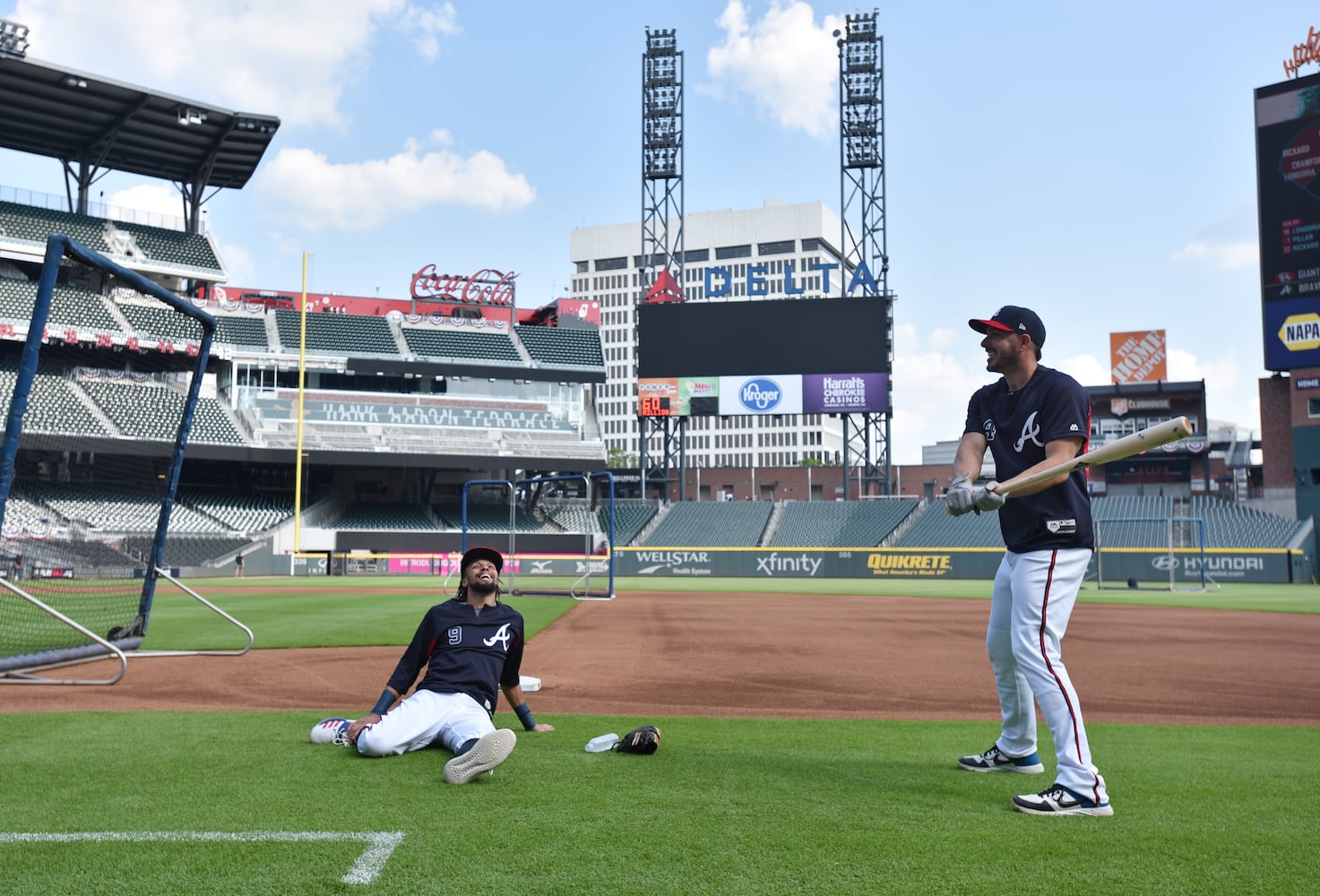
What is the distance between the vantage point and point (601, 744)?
5707 mm

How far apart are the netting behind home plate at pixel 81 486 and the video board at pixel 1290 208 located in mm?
44830

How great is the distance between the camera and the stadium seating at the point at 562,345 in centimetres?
5847

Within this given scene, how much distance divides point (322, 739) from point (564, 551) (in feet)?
143

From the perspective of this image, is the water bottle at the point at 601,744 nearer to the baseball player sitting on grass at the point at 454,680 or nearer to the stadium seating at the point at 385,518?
the baseball player sitting on grass at the point at 454,680

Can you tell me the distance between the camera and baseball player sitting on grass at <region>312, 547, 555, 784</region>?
18.3 feet

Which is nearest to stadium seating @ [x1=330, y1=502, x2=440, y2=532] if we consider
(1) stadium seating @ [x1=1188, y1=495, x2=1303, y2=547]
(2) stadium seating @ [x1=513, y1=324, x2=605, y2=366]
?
(2) stadium seating @ [x1=513, y1=324, x2=605, y2=366]

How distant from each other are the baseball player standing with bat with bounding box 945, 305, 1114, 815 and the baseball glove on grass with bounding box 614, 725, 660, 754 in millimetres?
1934

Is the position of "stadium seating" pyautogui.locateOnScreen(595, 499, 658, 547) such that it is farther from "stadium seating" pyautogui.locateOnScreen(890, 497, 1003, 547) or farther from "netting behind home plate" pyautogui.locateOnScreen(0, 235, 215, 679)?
"netting behind home plate" pyautogui.locateOnScreen(0, 235, 215, 679)

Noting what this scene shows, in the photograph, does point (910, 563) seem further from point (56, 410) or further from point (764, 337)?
point (56, 410)

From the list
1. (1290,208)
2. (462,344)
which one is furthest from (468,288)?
(1290,208)

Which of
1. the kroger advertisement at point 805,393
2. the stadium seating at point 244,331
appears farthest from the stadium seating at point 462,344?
the kroger advertisement at point 805,393

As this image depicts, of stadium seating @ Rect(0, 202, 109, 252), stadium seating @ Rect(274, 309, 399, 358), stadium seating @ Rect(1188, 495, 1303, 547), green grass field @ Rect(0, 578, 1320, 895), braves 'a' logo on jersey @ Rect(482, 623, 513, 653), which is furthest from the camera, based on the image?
stadium seating @ Rect(274, 309, 399, 358)

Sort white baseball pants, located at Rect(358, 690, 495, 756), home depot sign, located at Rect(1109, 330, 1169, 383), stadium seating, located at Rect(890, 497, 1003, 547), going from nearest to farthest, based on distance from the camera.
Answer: white baseball pants, located at Rect(358, 690, 495, 756), stadium seating, located at Rect(890, 497, 1003, 547), home depot sign, located at Rect(1109, 330, 1169, 383)

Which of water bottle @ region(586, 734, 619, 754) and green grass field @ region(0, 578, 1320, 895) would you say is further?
water bottle @ region(586, 734, 619, 754)
